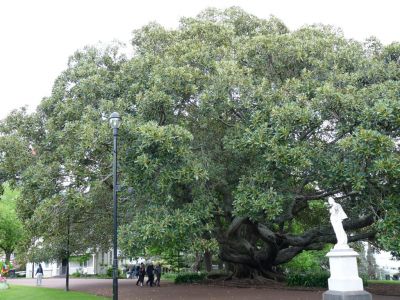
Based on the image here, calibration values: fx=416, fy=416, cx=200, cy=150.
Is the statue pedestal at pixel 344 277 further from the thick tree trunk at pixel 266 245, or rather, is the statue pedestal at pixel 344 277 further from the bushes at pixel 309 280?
the bushes at pixel 309 280

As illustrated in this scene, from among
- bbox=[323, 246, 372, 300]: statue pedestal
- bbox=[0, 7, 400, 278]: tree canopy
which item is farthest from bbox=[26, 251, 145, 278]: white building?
bbox=[323, 246, 372, 300]: statue pedestal

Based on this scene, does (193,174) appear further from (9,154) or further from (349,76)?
(9,154)

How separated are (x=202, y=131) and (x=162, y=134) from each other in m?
4.52

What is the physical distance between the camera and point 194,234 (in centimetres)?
1263

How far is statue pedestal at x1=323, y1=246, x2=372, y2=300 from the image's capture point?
10.8m

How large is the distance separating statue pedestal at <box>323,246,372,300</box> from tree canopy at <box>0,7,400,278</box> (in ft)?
3.56

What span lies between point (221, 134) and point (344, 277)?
708 centimetres

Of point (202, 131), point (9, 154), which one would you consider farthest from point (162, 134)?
point (9, 154)

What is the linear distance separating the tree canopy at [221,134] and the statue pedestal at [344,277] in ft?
3.56

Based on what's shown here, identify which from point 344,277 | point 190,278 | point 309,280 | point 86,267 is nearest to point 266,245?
point 309,280

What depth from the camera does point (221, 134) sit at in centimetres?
1605

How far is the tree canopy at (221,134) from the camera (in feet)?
38.6

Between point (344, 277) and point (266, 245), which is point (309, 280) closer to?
point (266, 245)

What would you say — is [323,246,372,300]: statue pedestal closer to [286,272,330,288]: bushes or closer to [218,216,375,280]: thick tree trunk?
[218,216,375,280]: thick tree trunk
